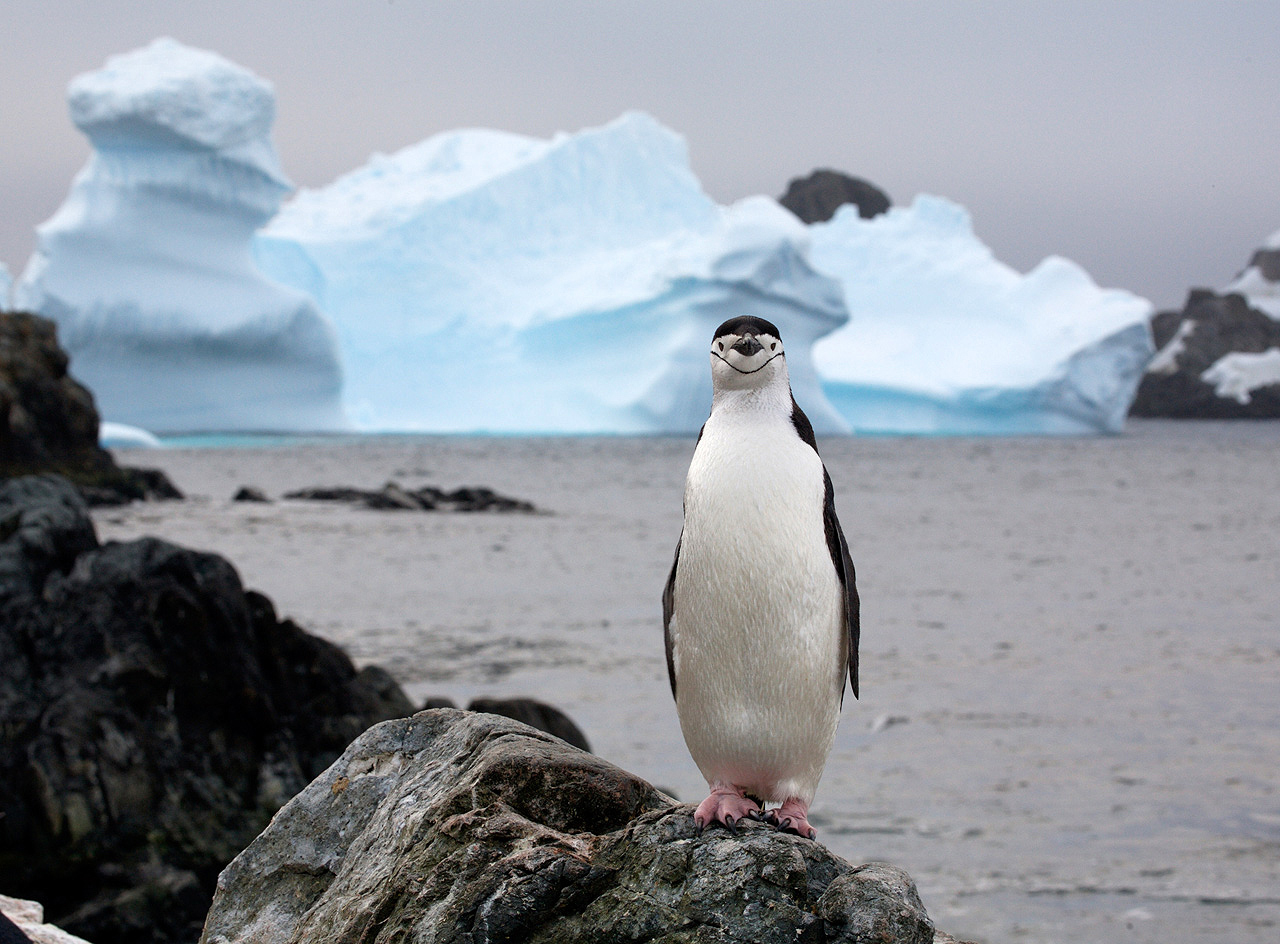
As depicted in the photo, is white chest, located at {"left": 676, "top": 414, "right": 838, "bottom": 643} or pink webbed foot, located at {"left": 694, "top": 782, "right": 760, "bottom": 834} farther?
white chest, located at {"left": 676, "top": 414, "right": 838, "bottom": 643}

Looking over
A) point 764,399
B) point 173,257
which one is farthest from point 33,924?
point 173,257

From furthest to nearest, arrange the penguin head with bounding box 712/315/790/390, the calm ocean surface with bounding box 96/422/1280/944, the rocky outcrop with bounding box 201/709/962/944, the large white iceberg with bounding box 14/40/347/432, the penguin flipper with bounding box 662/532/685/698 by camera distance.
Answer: the large white iceberg with bounding box 14/40/347/432, the calm ocean surface with bounding box 96/422/1280/944, the penguin flipper with bounding box 662/532/685/698, the penguin head with bounding box 712/315/790/390, the rocky outcrop with bounding box 201/709/962/944

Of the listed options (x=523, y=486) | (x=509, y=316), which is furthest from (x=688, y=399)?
(x=523, y=486)

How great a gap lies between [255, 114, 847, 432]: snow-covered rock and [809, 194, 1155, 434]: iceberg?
272 inches

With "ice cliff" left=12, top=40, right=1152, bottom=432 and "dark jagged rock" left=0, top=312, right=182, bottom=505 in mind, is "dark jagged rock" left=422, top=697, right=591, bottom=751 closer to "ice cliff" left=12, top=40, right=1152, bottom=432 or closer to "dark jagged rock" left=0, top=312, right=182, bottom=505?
"dark jagged rock" left=0, top=312, right=182, bottom=505

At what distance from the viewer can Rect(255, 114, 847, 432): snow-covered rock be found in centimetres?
3712

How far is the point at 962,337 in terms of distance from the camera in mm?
45969

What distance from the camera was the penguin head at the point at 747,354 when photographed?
2.19 m

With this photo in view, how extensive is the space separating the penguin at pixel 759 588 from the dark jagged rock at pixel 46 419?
14601 mm

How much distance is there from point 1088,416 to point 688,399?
15.9 metres

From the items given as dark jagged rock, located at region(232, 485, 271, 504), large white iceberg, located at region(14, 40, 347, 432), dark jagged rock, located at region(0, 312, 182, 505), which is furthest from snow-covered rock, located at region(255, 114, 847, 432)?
dark jagged rock, located at region(0, 312, 182, 505)

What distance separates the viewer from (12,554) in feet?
16.4

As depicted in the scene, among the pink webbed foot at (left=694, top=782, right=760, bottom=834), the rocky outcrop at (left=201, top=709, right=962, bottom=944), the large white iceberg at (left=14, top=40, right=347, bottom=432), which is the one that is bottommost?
the rocky outcrop at (left=201, top=709, right=962, bottom=944)

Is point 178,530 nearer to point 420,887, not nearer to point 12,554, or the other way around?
point 12,554
